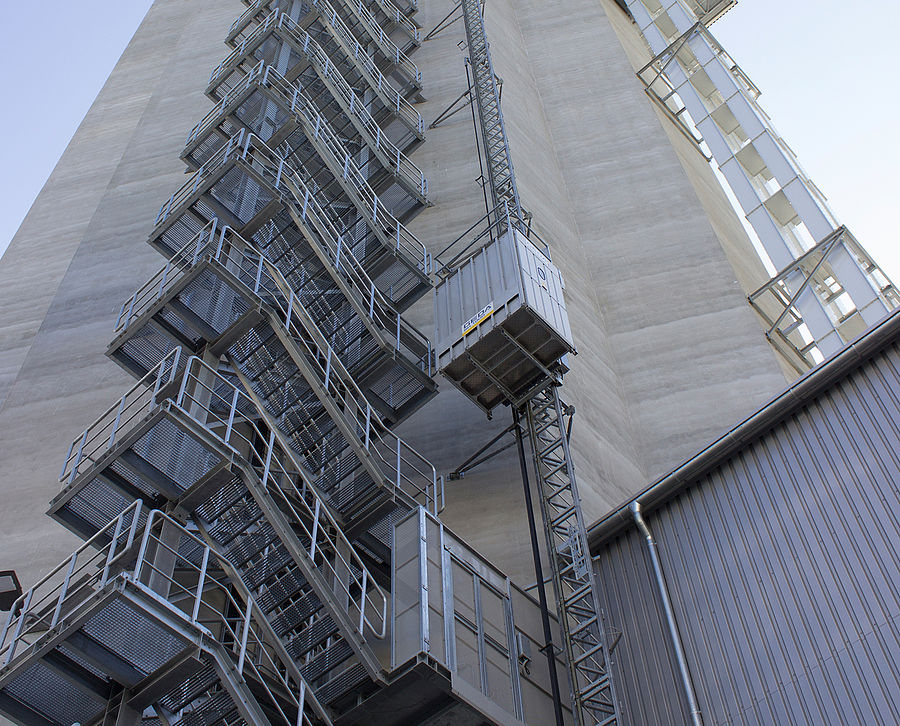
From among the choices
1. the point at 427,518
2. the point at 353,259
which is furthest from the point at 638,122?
the point at 427,518

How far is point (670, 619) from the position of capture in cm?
1521

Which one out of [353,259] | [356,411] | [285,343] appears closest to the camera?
[285,343]

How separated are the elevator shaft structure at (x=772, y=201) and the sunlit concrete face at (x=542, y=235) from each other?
1367 mm

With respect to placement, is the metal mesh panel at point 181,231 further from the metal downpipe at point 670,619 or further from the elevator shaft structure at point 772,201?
the elevator shaft structure at point 772,201

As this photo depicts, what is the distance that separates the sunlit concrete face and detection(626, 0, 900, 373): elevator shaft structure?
1367mm

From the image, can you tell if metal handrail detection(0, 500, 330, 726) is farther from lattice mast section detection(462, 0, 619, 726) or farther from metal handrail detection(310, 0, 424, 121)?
metal handrail detection(310, 0, 424, 121)

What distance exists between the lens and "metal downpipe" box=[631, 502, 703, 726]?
561 inches

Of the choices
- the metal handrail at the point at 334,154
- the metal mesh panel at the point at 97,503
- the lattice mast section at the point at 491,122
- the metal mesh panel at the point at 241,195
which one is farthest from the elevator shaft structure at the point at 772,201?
the metal mesh panel at the point at 97,503

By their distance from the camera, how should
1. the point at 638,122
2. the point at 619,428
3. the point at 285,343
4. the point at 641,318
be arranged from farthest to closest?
the point at 638,122 < the point at 641,318 < the point at 619,428 < the point at 285,343

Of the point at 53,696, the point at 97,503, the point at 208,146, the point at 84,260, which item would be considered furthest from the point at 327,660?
the point at 84,260

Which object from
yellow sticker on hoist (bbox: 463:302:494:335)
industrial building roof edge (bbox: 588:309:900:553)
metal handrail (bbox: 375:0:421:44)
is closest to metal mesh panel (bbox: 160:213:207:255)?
yellow sticker on hoist (bbox: 463:302:494:335)

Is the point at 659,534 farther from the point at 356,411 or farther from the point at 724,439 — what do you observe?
the point at 356,411

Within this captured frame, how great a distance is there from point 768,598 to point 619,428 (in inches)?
369

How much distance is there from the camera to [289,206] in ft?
58.8
